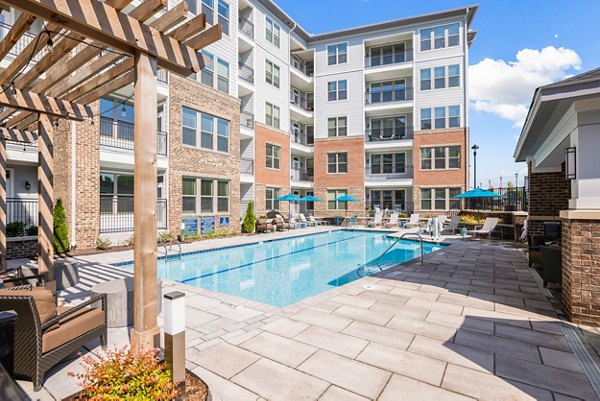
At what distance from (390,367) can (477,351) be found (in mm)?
1201

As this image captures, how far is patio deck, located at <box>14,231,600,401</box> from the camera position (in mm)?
2967

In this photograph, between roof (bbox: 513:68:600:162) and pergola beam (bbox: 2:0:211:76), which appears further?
roof (bbox: 513:68:600:162)

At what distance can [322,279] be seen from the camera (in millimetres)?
9141

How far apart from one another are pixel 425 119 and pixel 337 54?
345 inches

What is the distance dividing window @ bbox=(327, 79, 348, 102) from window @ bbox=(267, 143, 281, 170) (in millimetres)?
6930

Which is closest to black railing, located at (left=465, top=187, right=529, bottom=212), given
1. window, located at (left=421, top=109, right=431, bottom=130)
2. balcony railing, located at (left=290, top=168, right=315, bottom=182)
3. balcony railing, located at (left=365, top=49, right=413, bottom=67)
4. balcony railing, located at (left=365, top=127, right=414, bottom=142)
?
window, located at (left=421, top=109, right=431, bottom=130)

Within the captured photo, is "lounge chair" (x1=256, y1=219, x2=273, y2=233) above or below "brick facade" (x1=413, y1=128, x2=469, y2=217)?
below

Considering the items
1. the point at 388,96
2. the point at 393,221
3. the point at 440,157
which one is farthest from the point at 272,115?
the point at 440,157

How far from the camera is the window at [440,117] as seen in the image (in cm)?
2228

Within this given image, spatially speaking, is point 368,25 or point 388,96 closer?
point 368,25

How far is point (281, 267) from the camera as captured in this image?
416 inches

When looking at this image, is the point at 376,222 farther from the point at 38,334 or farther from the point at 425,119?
the point at 38,334

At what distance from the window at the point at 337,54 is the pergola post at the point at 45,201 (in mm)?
22937

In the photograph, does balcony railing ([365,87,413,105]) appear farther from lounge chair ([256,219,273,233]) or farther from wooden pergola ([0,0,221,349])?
wooden pergola ([0,0,221,349])
